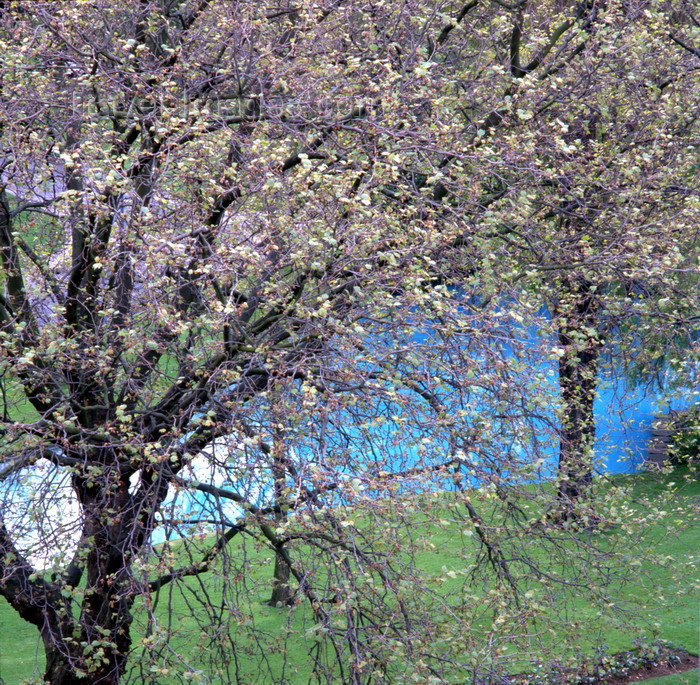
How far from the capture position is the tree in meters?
4.81

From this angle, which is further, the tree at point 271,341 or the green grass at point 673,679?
the green grass at point 673,679

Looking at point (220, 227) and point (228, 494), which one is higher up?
point (220, 227)

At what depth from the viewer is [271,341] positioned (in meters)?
5.38

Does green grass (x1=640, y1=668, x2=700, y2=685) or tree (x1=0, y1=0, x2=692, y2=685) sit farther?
green grass (x1=640, y1=668, x2=700, y2=685)

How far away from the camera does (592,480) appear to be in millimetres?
6672

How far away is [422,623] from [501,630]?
0.70 m

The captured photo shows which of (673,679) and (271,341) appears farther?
(673,679)

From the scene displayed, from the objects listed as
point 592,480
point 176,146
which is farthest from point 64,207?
point 592,480

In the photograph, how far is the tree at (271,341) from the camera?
4.81 m

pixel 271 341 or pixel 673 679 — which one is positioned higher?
pixel 271 341

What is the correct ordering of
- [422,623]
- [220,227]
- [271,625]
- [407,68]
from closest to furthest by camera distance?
[422,623], [220,227], [407,68], [271,625]

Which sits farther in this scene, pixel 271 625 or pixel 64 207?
pixel 271 625

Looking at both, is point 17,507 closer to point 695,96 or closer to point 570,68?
point 570,68

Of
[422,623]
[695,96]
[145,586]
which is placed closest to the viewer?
[145,586]
